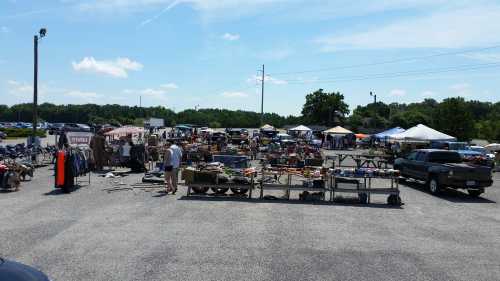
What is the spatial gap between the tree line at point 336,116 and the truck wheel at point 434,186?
44990mm

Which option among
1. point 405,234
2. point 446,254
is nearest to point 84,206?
point 405,234

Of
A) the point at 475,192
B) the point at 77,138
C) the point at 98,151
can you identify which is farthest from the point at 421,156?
the point at 98,151

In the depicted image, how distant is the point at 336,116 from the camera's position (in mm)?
96500

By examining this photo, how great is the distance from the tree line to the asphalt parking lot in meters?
48.7

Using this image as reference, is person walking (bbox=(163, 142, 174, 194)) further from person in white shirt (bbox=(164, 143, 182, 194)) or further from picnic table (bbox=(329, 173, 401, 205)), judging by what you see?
picnic table (bbox=(329, 173, 401, 205))

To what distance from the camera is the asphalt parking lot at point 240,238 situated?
285 inches

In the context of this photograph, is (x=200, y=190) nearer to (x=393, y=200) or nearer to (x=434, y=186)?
(x=393, y=200)

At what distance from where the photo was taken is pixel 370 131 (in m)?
76.5

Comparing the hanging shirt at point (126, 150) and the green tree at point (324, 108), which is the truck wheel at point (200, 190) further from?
the green tree at point (324, 108)

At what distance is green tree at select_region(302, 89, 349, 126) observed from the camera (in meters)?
94.6

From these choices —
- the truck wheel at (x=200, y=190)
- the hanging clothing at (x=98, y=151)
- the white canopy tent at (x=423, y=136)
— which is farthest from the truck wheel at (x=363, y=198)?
the white canopy tent at (x=423, y=136)

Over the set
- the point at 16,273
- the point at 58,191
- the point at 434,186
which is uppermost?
the point at 16,273

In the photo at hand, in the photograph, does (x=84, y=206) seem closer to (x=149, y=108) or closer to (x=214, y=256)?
(x=214, y=256)

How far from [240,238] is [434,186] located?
10337 mm
